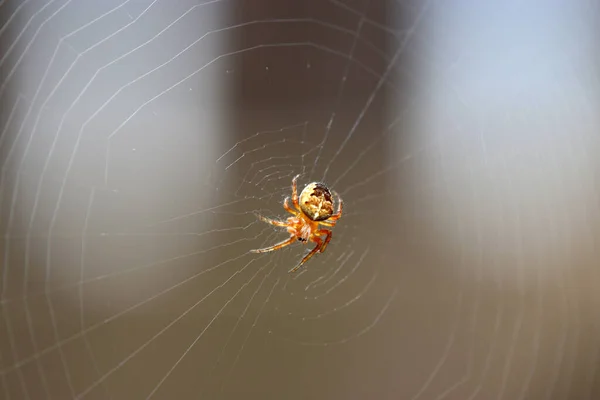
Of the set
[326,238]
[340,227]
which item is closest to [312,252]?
[326,238]

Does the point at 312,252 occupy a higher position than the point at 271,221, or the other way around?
the point at 271,221

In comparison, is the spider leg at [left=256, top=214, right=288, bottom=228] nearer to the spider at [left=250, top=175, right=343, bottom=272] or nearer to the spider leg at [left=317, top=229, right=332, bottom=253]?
the spider at [left=250, top=175, right=343, bottom=272]

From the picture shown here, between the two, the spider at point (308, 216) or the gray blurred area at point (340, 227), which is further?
the gray blurred area at point (340, 227)

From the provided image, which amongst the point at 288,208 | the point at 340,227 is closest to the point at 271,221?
the point at 288,208

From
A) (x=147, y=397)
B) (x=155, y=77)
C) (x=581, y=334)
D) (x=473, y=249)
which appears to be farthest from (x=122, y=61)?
(x=581, y=334)

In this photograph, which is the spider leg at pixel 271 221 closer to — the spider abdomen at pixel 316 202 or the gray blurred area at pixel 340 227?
the spider abdomen at pixel 316 202

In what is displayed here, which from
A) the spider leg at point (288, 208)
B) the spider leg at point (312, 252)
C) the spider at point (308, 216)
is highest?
the spider leg at point (288, 208)

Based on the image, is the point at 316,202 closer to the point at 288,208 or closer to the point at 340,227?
the point at 288,208

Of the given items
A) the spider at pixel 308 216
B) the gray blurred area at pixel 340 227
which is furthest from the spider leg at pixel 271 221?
the gray blurred area at pixel 340 227

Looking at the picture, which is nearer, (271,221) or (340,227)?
(271,221)
